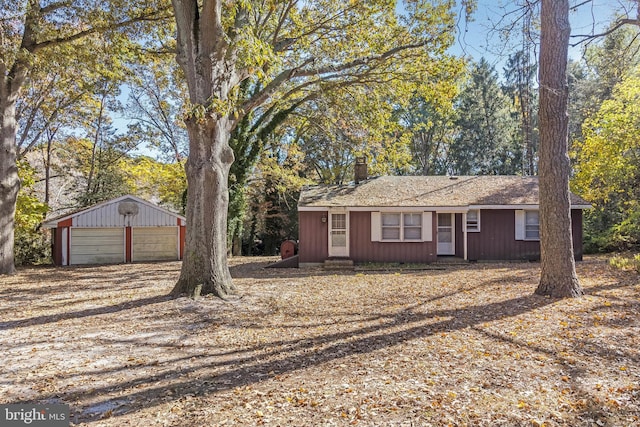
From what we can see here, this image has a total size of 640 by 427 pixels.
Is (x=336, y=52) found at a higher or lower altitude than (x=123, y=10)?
lower

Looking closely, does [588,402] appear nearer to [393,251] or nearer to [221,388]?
[221,388]

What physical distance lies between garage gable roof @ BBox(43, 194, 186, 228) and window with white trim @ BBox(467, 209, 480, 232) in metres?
13.6

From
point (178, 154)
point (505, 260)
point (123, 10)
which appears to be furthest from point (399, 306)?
point (178, 154)

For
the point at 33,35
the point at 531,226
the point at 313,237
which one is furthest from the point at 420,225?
the point at 33,35

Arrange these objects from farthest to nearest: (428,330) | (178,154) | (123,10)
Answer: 1. (178,154)
2. (123,10)
3. (428,330)

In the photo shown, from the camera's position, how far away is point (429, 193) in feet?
54.5

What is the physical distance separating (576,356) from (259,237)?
25216 mm

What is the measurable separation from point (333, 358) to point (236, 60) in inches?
280

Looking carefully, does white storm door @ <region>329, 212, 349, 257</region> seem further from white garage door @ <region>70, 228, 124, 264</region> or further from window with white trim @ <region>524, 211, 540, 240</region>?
white garage door @ <region>70, 228, 124, 264</region>

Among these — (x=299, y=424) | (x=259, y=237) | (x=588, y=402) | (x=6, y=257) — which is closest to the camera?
(x=299, y=424)

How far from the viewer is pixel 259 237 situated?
2878 centimetres

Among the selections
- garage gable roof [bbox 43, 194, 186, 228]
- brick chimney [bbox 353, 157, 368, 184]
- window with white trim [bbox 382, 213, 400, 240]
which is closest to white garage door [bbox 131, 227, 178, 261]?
garage gable roof [bbox 43, 194, 186, 228]

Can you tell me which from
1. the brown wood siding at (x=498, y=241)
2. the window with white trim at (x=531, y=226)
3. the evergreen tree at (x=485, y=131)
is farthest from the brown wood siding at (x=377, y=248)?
the evergreen tree at (x=485, y=131)

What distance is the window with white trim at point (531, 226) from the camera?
16047mm
